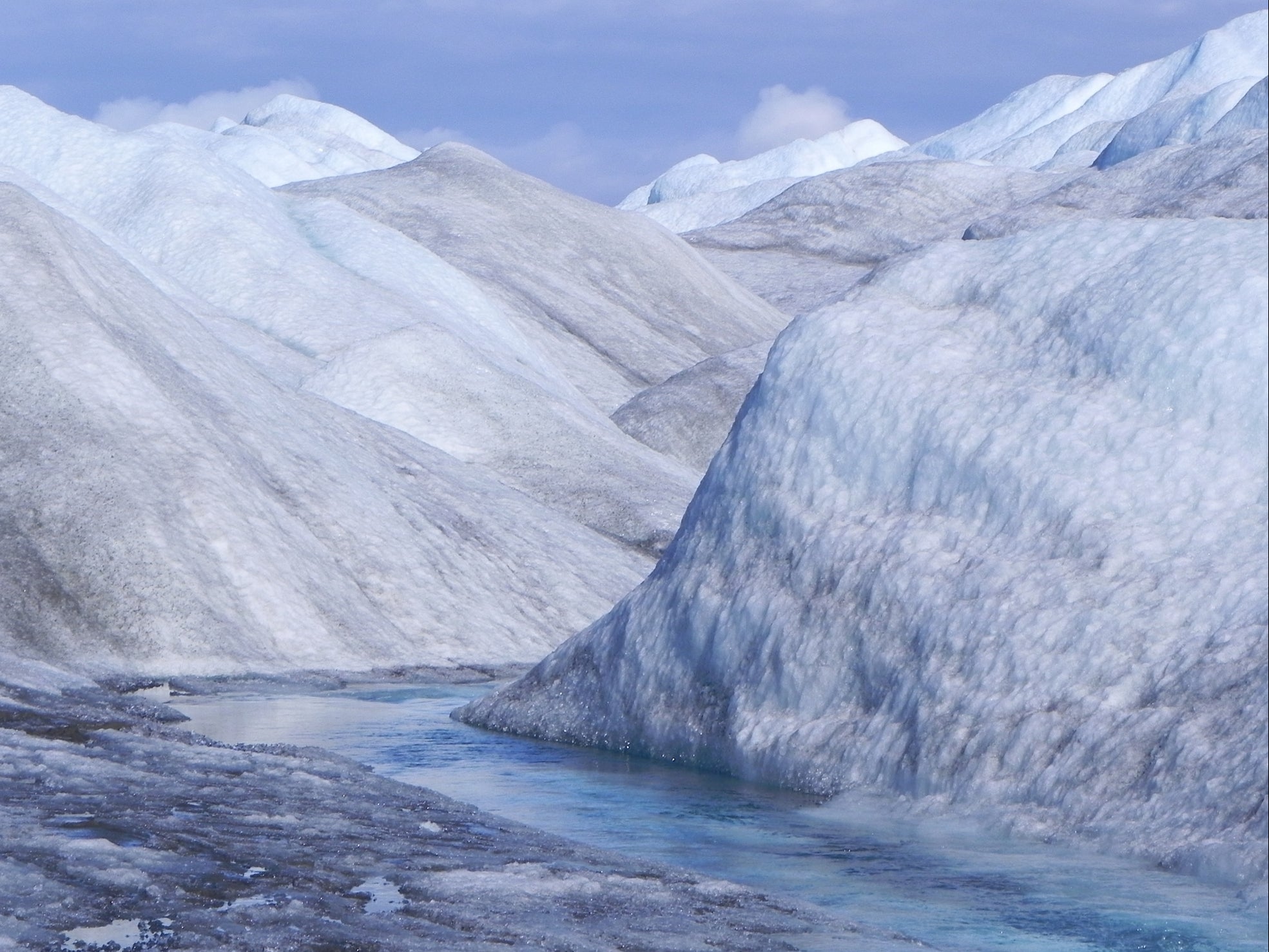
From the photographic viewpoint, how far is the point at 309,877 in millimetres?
4535

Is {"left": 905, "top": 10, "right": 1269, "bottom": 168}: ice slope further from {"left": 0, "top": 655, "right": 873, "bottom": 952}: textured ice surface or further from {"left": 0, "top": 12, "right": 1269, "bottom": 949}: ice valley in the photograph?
{"left": 0, "top": 655, "right": 873, "bottom": 952}: textured ice surface

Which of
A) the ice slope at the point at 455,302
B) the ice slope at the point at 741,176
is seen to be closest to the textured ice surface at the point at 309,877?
the ice slope at the point at 455,302

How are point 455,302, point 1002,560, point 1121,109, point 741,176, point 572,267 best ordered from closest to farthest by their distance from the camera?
point 1002,560 → point 455,302 → point 572,267 → point 1121,109 → point 741,176

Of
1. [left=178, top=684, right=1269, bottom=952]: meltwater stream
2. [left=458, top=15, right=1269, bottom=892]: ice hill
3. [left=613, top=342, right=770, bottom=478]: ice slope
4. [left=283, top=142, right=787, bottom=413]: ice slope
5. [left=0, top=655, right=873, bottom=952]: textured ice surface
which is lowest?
[left=0, top=655, right=873, bottom=952]: textured ice surface

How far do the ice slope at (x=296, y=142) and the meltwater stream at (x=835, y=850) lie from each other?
48.0 meters

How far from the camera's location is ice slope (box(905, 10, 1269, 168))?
4884cm

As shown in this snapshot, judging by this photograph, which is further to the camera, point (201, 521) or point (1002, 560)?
point (201, 521)

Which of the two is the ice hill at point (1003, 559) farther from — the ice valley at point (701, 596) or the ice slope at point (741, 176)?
the ice slope at point (741, 176)

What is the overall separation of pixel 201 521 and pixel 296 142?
211 feet

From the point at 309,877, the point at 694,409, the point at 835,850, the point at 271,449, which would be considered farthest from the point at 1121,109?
the point at 309,877

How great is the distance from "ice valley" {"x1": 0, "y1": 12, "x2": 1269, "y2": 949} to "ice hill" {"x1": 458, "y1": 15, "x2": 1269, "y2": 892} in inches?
0.6

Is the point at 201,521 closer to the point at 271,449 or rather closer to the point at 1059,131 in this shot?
the point at 271,449

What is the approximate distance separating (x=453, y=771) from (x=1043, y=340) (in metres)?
3.21

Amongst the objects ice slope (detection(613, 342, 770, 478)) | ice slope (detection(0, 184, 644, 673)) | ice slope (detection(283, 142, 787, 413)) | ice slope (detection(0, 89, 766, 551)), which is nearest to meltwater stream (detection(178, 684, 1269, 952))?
ice slope (detection(0, 184, 644, 673))
